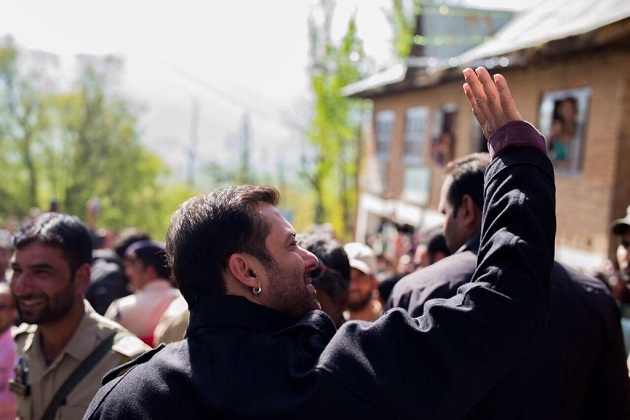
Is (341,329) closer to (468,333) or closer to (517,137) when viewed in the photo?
(468,333)

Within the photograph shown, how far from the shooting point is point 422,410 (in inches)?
52.5

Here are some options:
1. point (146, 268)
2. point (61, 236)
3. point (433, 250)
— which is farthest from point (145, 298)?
point (433, 250)

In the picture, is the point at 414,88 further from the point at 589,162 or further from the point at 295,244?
the point at 295,244

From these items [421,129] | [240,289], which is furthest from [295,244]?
[421,129]

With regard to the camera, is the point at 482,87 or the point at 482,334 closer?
the point at 482,334

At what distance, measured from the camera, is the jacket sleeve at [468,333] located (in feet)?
4.40

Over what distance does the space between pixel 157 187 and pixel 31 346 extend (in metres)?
41.9

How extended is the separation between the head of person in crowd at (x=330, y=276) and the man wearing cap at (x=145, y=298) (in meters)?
1.25

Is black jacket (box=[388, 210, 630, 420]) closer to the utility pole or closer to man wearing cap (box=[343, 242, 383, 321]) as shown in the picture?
man wearing cap (box=[343, 242, 383, 321])

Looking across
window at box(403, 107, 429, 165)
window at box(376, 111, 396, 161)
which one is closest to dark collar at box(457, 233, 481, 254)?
window at box(403, 107, 429, 165)

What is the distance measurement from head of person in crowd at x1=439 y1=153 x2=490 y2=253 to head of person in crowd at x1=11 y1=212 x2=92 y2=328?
1.58 m

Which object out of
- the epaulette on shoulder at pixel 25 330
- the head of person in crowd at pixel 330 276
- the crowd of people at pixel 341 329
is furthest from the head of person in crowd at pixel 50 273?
the crowd of people at pixel 341 329

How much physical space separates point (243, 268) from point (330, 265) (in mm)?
1473

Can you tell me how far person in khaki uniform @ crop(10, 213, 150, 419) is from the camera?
8.69 feet
